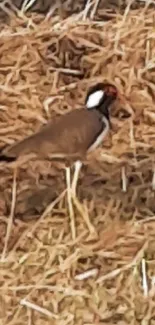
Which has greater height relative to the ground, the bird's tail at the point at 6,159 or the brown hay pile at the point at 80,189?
the bird's tail at the point at 6,159

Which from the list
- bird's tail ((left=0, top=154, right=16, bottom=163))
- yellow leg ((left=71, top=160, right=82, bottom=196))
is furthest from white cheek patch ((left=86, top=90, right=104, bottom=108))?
bird's tail ((left=0, top=154, right=16, bottom=163))

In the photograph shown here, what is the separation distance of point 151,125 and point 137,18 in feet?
1.60

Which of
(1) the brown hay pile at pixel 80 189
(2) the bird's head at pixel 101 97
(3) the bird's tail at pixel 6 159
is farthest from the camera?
(2) the bird's head at pixel 101 97

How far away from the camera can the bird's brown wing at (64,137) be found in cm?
274

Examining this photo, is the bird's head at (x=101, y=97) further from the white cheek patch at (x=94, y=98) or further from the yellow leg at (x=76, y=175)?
the yellow leg at (x=76, y=175)

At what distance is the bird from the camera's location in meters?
2.73

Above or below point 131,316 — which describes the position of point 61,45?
above

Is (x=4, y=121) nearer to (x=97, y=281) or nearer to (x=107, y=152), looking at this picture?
(x=107, y=152)

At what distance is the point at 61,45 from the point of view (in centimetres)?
322

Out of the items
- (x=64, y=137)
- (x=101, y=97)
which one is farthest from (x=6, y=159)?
(x=101, y=97)

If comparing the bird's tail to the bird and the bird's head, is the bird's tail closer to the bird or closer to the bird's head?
the bird

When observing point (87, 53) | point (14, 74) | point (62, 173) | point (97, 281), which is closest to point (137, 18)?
point (87, 53)

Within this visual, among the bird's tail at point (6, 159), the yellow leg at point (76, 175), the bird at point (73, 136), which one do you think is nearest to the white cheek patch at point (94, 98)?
the bird at point (73, 136)

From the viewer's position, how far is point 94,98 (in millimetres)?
3012
